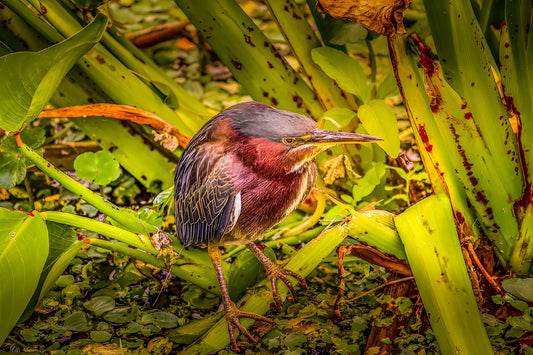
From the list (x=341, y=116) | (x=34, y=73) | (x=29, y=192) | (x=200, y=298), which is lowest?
(x=200, y=298)

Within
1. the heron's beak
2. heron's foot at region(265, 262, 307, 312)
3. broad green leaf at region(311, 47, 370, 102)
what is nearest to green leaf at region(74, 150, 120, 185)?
heron's foot at region(265, 262, 307, 312)

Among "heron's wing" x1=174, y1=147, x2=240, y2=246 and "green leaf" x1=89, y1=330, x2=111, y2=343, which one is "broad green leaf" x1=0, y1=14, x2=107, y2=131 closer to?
"heron's wing" x1=174, y1=147, x2=240, y2=246

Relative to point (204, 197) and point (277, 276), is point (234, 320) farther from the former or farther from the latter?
point (204, 197)

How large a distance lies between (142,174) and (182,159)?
564mm

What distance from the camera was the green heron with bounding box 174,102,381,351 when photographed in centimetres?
101

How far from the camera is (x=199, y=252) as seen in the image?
1.44 meters

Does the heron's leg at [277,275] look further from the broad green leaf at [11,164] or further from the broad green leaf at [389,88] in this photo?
the broad green leaf at [11,164]

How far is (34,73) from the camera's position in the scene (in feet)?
3.69

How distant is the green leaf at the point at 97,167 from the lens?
5.03ft

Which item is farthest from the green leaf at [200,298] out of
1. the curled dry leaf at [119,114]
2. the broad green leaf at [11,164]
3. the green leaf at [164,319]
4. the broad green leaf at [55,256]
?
the broad green leaf at [11,164]

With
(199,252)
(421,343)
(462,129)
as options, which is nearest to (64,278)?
(199,252)

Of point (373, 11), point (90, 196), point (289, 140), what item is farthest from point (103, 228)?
point (373, 11)

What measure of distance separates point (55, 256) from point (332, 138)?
764 mm

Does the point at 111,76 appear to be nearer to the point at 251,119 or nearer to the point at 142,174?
the point at 142,174
